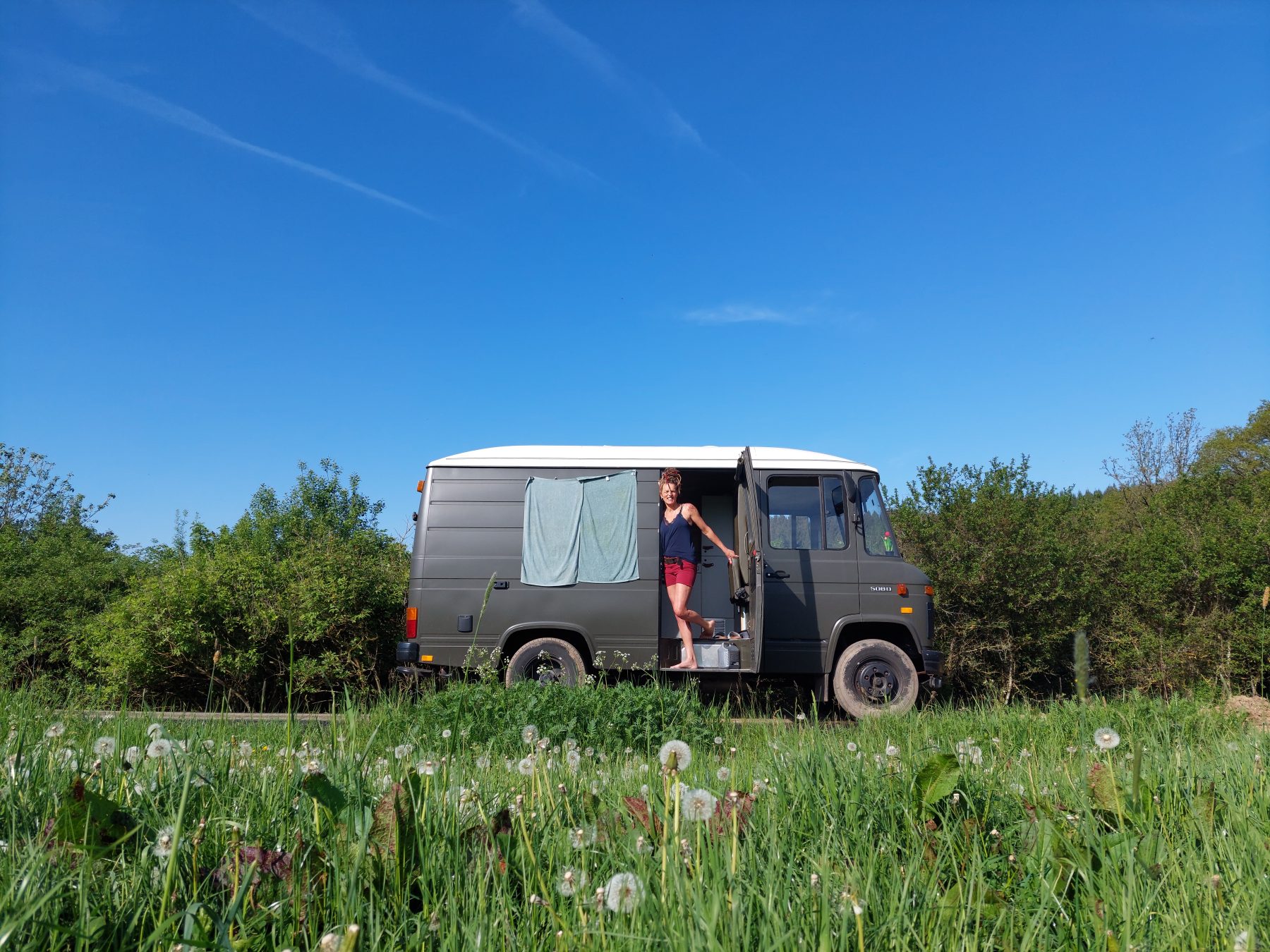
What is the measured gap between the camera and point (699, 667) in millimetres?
8875

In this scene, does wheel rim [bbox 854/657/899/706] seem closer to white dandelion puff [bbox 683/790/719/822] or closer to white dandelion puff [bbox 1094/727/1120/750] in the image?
white dandelion puff [bbox 1094/727/1120/750]

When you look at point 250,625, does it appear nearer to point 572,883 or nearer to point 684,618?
point 684,618

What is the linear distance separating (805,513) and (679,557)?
1650 mm

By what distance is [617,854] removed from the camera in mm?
1979

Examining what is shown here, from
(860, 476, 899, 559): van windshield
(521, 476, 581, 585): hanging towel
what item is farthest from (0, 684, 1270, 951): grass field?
(860, 476, 899, 559): van windshield

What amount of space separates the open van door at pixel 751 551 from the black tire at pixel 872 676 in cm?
102

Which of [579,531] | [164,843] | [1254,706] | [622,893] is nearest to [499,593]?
[579,531]

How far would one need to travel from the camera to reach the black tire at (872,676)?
28.9 feet

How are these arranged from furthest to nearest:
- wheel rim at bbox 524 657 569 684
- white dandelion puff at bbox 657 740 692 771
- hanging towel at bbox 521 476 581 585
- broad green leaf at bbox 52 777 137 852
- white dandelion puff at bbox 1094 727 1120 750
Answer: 1. hanging towel at bbox 521 476 581 585
2. wheel rim at bbox 524 657 569 684
3. white dandelion puff at bbox 1094 727 1120 750
4. broad green leaf at bbox 52 777 137 852
5. white dandelion puff at bbox 657 740 692 771

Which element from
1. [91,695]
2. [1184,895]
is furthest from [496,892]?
[91,695]

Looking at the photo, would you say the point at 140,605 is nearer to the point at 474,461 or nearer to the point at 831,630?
the point at 474,461

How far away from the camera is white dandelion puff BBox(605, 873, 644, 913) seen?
141 centimetres

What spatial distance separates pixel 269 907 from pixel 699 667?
24.5 feet

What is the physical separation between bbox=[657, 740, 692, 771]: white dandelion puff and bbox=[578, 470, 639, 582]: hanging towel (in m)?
7.12
